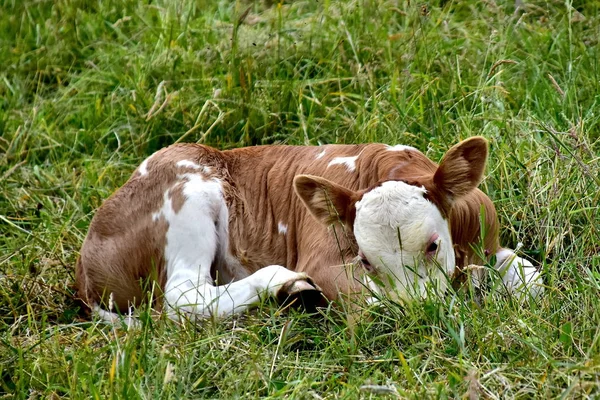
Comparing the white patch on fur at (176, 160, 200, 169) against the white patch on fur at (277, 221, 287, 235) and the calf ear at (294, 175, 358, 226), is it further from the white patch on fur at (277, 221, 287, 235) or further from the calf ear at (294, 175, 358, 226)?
the calf ear at (294, 175, 358, 226)

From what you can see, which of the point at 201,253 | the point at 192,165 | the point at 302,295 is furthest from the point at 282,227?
the point at 302,295

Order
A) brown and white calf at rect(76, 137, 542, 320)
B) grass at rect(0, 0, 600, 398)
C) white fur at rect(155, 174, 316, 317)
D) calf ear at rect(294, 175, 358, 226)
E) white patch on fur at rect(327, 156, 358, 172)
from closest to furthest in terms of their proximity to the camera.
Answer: grass at rect(0, 0, 600, 398) < brown and white calf at rect(76, 137, 542, 320) < calf ear at rect(294, 175, 358, 226) < white fur at rect(155, 174, 316, 317) < white patch on fur at rect(327, 156, 358, 172)

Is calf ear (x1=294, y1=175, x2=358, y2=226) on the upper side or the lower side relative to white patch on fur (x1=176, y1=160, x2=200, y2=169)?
upper

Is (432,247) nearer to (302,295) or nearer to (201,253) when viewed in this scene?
(302,295)

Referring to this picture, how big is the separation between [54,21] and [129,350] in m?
4.81

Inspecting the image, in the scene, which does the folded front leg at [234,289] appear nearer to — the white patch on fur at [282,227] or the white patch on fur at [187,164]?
the white patch on fur at [282,227]

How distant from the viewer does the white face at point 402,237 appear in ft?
15.6

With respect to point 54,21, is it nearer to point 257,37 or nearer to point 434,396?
point 257,37

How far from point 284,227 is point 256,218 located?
18 centimetres

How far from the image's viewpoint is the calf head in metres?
4.78

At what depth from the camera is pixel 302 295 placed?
5129 millimetres

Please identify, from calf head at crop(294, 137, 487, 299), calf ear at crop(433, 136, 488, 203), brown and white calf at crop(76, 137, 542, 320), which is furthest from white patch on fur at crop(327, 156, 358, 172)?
calf ear at crop(433, 136, 488, 203)

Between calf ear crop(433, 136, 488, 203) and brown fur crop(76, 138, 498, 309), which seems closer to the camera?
calf ear crop(433, 136, 488, 203)

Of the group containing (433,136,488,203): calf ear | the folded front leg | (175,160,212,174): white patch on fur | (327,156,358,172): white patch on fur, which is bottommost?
the folded front leg
